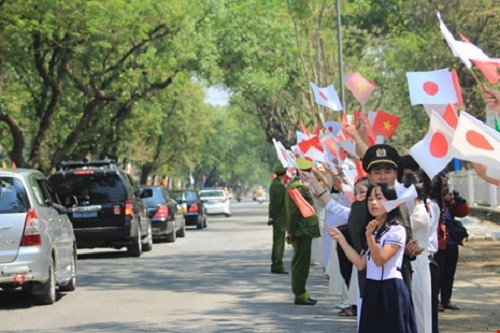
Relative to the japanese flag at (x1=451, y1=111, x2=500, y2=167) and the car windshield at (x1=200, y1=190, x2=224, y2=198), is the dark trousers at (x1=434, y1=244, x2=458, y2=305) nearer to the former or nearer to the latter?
the japanese flag at (x1=451, y1=111, x2=500, y2=167)

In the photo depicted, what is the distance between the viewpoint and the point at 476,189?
42.2 metres

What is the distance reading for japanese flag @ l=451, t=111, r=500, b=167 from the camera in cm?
729

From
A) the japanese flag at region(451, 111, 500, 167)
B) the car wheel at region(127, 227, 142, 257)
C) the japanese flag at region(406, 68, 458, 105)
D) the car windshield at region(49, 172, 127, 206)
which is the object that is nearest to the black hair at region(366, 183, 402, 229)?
the japanese flag at region(451, 111, 500, 167)

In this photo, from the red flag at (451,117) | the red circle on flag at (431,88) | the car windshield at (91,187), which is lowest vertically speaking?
the car windshield at (91,187)

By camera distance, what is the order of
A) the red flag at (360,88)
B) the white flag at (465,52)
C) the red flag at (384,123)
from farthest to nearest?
the red flag at (360,88) → the red flag at (384,123) → the white flag at (465,52)

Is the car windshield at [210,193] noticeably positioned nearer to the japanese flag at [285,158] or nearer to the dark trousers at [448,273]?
the japanese flag at [285,158]

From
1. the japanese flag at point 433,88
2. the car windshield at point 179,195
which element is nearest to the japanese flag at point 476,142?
the japanese flag at point 433,88

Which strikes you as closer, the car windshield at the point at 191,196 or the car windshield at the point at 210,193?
the car windshield at the point at 191,196

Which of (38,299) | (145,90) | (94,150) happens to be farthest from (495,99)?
(94,150)

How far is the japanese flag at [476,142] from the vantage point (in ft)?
23.9

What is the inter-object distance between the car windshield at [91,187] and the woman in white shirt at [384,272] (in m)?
15.5

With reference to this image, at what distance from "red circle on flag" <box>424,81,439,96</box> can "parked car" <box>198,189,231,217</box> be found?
1916 inches

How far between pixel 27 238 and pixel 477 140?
8.49 metres

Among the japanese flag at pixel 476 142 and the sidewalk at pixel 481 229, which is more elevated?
the japanese flag at pixel 476 142
